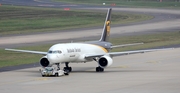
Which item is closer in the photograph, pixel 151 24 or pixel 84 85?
pixel 84 85

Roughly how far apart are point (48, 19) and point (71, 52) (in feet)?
256

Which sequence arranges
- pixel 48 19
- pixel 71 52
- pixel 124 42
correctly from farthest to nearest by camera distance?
pixel 48 19, pixel 124 42, pixel 71 52

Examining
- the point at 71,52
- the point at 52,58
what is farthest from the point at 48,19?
the point at 52,58

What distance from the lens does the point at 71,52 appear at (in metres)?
57.0

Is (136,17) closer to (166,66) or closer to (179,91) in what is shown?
(166,66)

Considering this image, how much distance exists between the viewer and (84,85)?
4819cm

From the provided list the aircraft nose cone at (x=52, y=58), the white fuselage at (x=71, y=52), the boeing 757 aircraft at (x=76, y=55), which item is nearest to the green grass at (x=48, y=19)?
the boeing 757 aircraft at (x=76, y=55)

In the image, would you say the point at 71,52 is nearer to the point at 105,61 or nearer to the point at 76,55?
the point at 76,55

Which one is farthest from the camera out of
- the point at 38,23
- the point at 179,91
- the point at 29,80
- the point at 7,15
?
the point at 7,15

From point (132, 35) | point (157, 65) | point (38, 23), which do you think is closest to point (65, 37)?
point (132, 35)

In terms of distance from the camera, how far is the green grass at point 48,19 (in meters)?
120

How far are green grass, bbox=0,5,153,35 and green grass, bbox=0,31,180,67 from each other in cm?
2240

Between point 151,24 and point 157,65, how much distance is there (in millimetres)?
64848

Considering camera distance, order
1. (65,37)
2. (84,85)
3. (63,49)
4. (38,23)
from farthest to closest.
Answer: (38,23) → (65,37) → (63,49) → (84,85)
